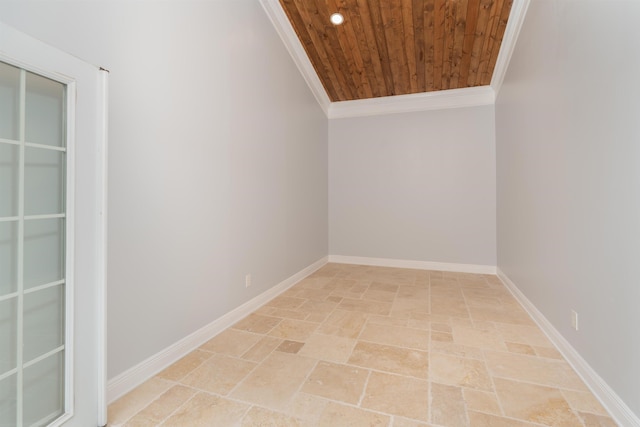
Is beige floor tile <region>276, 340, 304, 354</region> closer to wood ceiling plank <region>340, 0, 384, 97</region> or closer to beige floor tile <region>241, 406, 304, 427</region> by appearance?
beige floor tile <region>241, 406, 304, 427</region>

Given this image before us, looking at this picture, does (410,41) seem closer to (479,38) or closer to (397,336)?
(479,38)

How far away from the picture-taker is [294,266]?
374 cm

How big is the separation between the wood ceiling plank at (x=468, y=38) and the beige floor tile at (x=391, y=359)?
3.46 metres

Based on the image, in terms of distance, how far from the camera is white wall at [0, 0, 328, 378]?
146cm

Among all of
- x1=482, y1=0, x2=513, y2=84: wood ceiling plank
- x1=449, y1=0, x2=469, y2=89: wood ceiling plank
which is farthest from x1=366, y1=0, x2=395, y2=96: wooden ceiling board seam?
x1=482, y1=0, x2=513, y2=84: wood ceiling plank

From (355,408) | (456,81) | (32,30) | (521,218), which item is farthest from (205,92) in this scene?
(456,81)

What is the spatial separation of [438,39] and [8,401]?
4.55 metres

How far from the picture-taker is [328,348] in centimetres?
201

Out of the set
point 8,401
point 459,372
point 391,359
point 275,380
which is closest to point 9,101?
point 8,401

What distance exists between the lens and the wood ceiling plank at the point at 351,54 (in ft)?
9.95

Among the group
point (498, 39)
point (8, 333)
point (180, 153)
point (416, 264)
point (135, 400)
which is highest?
point (498, 39)

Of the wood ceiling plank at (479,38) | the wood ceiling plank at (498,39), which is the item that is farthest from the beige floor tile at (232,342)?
the wood ceiling plank at (498,39)

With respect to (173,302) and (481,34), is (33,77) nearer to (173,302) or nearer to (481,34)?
(173,302)

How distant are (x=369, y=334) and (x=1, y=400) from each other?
6.63 ft
